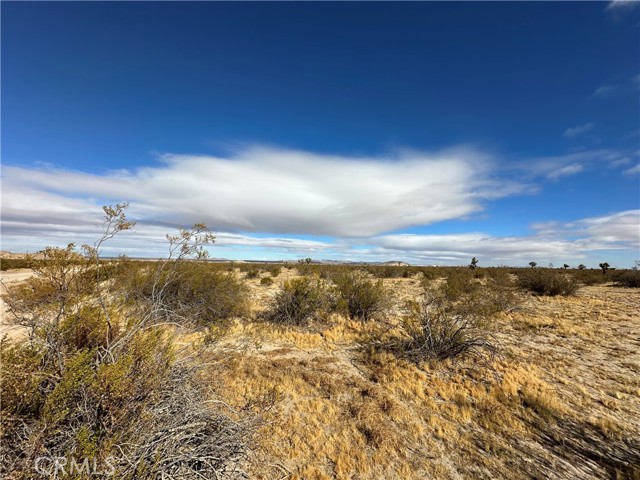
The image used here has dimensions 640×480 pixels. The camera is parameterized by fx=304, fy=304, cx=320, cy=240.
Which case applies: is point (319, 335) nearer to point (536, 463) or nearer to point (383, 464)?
point (383, 464)

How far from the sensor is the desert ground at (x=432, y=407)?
439cm

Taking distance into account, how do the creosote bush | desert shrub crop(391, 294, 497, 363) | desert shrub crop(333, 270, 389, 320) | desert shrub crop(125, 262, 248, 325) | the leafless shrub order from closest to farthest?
the creosote bush → the leafless shrub → desert shrub crop(391, 294, 497, 363) → desert shrub crop(125, 262, 248, 325) → desert shrub crop(333, 270, 389, 320)

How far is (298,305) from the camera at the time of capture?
41.9 ft

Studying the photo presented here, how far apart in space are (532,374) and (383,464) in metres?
5.18

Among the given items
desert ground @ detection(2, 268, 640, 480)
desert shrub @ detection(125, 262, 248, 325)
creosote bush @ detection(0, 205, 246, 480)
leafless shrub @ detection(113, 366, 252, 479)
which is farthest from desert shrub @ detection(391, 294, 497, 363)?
desert shrub @ detection(125, 262, 248, 325)

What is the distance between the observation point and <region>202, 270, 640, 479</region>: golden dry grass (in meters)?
4.39

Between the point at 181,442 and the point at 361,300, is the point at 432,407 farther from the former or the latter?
the point at 361,300

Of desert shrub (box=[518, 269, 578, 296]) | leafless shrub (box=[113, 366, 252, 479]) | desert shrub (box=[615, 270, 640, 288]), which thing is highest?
desert shrub (box=[615, 270, 640, 288])

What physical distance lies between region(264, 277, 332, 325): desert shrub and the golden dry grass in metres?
2.22

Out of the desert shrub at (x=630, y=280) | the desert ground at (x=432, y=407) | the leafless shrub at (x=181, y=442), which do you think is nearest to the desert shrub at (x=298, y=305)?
the desert ground at (x=432, y=407)

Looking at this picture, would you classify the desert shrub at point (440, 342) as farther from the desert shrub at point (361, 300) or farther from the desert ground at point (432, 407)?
the desert shrub at point (361, 300)

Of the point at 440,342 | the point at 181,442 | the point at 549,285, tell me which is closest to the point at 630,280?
the point at 549,285

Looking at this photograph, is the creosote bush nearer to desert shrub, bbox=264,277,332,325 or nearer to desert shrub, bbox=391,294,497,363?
desert shrub, bbox=391,294,497,363

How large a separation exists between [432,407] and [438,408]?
4.4 inches
